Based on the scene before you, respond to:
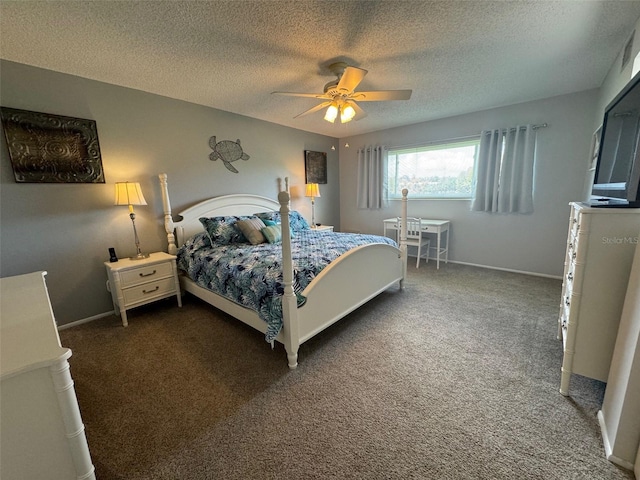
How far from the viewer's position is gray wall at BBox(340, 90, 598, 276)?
3207 mm

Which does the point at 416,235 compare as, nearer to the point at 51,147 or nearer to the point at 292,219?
the point at 292,219

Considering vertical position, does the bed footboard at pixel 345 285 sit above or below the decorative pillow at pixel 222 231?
below

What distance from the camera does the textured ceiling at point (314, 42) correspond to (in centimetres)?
161

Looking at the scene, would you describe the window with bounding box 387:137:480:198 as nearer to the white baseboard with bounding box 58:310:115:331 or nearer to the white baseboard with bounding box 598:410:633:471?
the white baseboard with bounding box 598:410:633:471

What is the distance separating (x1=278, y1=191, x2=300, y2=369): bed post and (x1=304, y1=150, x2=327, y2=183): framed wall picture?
3223mm

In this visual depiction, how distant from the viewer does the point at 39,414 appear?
Answer: 81 cm

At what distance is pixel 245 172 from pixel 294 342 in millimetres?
2776

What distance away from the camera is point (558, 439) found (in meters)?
1.31

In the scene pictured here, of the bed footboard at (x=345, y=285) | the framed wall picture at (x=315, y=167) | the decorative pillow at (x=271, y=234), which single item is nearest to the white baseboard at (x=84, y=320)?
the decorative pillow at (x=271, y=234)

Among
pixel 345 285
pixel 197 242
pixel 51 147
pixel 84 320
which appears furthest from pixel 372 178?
pixel 84 320

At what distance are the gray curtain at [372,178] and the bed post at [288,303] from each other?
3.58m

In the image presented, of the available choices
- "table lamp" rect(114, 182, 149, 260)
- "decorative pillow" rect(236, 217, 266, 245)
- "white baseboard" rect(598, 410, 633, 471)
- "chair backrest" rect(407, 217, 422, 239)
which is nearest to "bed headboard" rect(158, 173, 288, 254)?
"table lamp" rect(114, 182, 149, 260)

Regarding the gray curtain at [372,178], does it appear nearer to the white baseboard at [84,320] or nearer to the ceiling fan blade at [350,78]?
the ceiling fan blade at [350,78]

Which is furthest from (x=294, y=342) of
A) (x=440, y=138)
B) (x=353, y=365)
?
(x=440, y=138)
